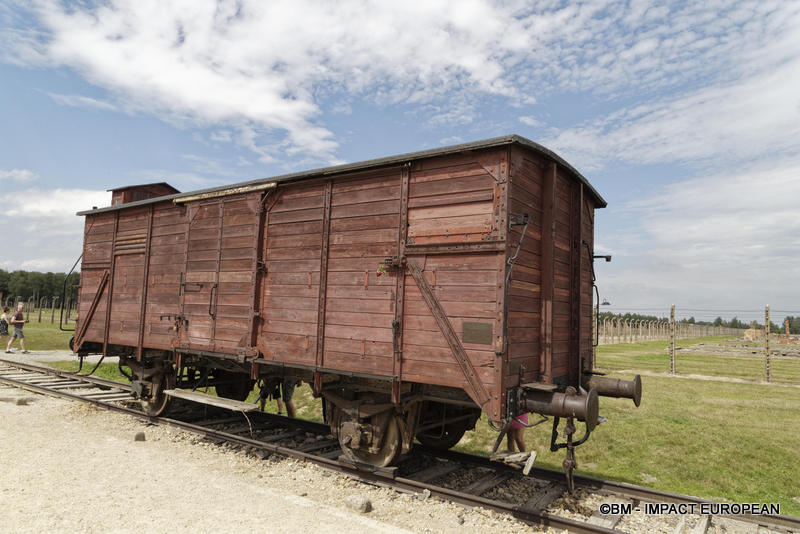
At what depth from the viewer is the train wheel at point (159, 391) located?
961cm

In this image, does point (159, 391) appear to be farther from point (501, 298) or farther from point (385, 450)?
point (501, 298)

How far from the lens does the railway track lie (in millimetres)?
5180

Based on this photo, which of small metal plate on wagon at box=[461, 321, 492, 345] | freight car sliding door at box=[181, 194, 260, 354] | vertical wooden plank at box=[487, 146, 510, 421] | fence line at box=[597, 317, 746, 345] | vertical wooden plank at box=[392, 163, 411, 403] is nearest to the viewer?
vertical wooden plank at box=[487, 146, 510, 421]

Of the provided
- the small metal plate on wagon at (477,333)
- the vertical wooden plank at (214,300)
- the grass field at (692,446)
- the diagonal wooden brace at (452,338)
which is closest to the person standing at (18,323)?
the grass field at (692,446)

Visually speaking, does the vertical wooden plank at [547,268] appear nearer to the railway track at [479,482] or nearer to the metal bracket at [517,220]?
the metal bracket at [517,220]

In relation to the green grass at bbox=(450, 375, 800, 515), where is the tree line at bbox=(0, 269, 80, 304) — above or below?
above

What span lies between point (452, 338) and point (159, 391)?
705cm

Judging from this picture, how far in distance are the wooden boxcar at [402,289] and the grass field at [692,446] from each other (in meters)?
1.91

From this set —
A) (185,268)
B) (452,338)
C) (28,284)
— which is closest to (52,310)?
→ (185,268)

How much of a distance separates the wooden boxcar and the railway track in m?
0.45

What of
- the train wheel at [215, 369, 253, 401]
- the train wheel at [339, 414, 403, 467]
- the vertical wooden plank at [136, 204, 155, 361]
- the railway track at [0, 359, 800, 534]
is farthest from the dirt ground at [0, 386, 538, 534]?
the train wheel at [215, 369, 253, 401]

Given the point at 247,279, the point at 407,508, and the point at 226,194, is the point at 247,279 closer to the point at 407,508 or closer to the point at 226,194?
the point at 226,194

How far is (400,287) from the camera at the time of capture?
622 centimetres

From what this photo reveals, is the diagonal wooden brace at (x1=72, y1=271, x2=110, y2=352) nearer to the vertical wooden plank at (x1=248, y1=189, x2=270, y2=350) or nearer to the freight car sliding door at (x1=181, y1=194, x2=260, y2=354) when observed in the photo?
the freight car sliding door at (x1=181, y1=194, x2=260, y2=354)
